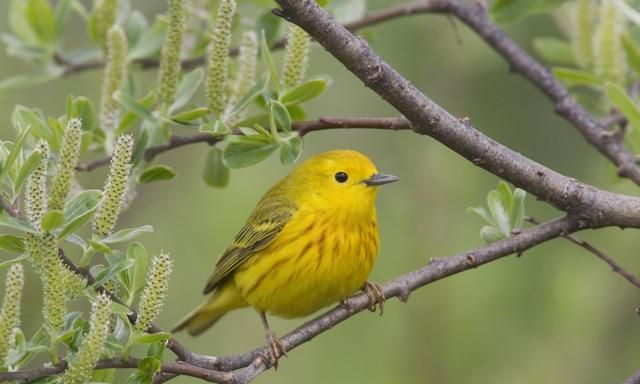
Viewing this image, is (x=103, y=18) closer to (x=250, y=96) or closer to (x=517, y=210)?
(x=250, y=96)

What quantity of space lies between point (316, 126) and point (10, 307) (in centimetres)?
121

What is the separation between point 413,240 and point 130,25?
208cm

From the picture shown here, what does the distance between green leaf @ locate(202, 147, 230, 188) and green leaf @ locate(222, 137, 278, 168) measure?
517mm

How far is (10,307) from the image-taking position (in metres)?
2.32

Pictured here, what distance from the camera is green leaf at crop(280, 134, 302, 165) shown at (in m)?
3.13

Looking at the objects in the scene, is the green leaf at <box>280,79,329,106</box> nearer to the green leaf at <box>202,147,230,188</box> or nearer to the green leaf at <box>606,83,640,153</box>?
the green leaf at <box>202,147,230,188</box>

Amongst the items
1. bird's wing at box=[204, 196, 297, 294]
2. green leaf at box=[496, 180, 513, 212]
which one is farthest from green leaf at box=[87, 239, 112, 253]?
bird's wing at box=[204, 196, 297, 294]

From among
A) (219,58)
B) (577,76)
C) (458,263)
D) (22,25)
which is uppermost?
(577,76)

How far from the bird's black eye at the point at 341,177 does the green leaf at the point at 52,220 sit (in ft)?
7.30

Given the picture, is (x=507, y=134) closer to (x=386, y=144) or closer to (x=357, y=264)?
(x=386, y=144)

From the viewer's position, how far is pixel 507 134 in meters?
5.74

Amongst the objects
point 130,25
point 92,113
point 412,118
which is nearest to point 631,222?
point 412,118

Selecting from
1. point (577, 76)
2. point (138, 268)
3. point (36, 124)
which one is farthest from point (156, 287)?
point (577, 76)

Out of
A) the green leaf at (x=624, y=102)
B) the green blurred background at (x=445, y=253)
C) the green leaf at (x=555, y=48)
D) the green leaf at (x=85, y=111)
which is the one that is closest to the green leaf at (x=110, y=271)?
the green leaf at (x=85, y=111)
